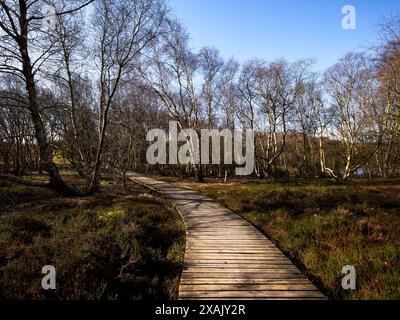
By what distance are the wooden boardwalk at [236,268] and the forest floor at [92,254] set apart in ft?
1.31

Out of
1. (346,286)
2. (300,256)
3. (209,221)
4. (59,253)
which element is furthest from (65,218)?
(346,286)

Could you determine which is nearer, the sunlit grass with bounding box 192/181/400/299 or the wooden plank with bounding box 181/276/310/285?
the wooden plank with bounding box 181/276/310/285

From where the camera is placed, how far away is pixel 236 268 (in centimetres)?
519

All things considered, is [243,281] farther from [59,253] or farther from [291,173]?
[291,173]

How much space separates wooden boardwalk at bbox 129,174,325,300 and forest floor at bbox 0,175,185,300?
0.40 metres

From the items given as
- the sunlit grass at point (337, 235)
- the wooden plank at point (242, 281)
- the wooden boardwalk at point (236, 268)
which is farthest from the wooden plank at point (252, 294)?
the sunlit grass at point (337, 235)

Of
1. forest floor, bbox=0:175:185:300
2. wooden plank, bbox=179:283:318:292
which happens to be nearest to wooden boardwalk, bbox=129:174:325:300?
wooden plank, bbox=179:283:318:292

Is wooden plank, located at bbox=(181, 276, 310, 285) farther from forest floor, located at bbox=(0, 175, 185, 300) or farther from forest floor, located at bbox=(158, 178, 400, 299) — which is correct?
forest floor, located at bbox=(158, 178, 400, 299)

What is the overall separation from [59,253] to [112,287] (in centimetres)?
167

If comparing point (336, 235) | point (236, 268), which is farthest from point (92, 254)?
point (336, 235)

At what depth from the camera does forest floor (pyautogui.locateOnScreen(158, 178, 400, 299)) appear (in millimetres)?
4688

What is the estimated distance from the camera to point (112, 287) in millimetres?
4348

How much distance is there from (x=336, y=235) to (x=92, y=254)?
6.48 m

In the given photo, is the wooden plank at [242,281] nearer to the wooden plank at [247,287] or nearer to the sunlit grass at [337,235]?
the wooden plank at [247,287]
